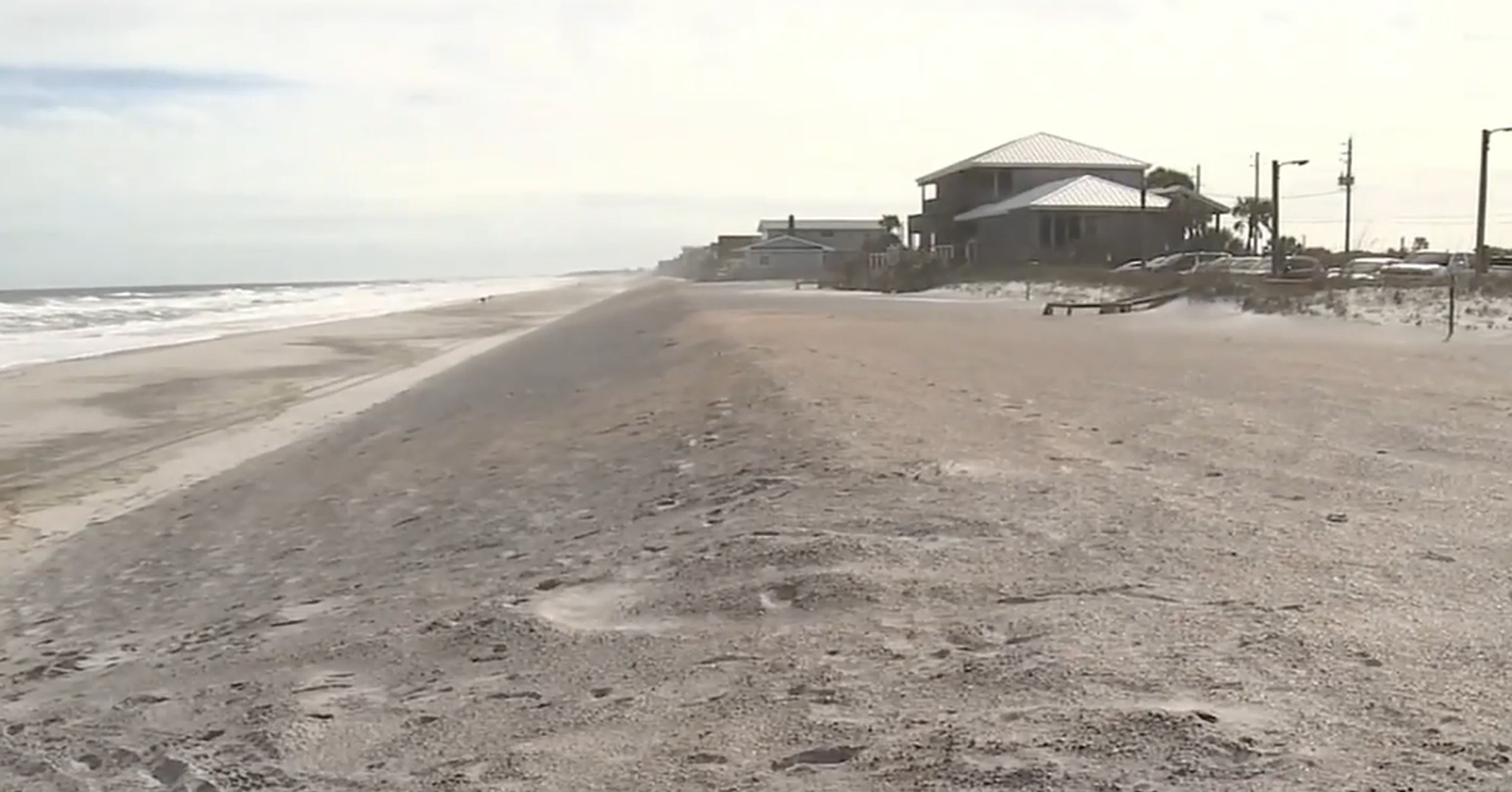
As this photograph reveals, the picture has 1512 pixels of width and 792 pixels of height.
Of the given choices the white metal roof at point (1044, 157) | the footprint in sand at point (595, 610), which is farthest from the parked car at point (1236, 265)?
the footprint in sand at point (595, 610)

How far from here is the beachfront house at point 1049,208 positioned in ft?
194

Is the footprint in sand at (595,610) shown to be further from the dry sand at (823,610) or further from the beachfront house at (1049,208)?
the beachfront house at (1049,208)

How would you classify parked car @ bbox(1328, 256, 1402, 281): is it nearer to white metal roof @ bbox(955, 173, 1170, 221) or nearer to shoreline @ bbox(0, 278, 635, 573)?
white metal roof @ bbox(955, 173, 1170, 221)

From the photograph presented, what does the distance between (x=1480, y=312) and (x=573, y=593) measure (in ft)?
67.1

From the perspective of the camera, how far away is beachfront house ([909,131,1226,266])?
59281 mm

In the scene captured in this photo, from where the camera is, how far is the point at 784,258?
342 ft

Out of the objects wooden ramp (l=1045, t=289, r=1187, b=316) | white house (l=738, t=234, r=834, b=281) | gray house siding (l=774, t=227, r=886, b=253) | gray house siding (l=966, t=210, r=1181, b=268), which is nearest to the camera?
wooden ramp (l=1045, t=289, r=1187, b=316)

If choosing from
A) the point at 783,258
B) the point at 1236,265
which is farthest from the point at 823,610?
the point at 783,258

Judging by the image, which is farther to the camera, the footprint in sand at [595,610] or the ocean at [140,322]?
the ocean at [140,322]

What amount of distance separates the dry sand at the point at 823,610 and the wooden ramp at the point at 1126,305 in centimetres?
1852

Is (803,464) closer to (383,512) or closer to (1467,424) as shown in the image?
(383,512)

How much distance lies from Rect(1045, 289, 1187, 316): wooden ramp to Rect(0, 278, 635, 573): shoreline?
12.8 m

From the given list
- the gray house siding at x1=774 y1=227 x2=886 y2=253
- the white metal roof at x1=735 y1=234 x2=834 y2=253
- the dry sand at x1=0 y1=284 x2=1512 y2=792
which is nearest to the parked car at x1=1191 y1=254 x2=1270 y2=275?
the dry sand at x1=0 y1=284 x2=1512 y2=792

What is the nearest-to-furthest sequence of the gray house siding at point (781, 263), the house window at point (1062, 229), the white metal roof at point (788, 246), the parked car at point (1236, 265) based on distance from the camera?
the parked car at point (1236, 265) < the house window at point (1062, 229) < the gray house siding at point (781, 263) < the white metal roof at point (788, 246)
